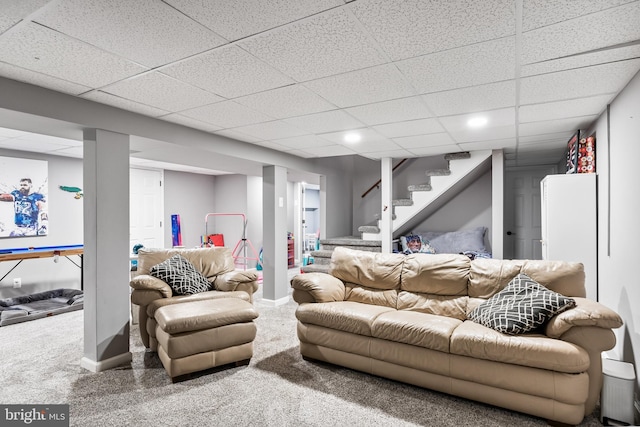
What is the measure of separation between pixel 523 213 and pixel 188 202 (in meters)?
7.10

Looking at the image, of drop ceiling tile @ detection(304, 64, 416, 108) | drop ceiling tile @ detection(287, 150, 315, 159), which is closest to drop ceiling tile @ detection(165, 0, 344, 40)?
drop ceiling tile @ detection(304, 64, 416, 108)

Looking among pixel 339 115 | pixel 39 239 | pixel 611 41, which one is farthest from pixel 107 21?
pixel 39 239

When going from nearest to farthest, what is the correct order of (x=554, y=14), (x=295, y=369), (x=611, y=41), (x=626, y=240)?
(x=554, y=14) < (x=611, y=41) < (x=626, y=240) < (x=295, y=369)

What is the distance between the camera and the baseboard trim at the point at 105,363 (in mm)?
3016

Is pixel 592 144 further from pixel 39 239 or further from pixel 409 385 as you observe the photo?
pixel 39 239

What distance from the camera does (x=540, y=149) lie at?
5094mm

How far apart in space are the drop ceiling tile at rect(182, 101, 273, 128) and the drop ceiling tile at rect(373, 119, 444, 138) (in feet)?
4.13

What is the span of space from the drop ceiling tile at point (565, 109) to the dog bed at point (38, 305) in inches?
229

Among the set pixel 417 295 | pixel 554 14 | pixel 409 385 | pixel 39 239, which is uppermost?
pixel 554 14

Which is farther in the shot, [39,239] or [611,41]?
[39,239]

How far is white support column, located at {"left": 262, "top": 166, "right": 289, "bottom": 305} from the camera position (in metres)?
5.21

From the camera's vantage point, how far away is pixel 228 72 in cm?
233

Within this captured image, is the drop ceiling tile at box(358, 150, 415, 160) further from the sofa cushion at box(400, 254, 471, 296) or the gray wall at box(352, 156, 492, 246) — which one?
the sofa cushion at box(400, 254, 471, 296)

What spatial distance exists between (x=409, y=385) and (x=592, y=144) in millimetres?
2850
